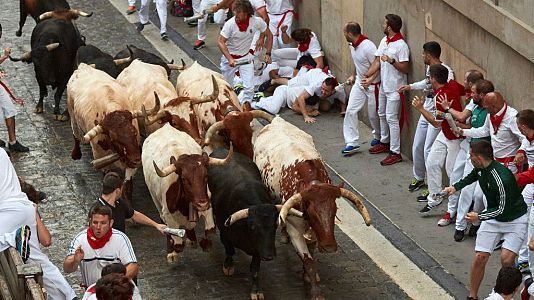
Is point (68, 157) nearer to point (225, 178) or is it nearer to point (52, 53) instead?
point (52, 53)

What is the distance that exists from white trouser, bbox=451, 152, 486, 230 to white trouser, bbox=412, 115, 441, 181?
92 centimetres

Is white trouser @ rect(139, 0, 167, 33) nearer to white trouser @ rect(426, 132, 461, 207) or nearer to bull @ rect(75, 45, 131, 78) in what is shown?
bull @ rect(75, 45, 131, 78)

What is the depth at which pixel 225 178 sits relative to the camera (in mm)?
14023

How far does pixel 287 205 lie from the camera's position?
41.8 feet

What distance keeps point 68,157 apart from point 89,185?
122cm

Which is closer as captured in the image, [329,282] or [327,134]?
[329,282]

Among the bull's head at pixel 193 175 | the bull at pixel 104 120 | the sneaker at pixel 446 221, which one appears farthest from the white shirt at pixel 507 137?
the bull at pixel 104 120

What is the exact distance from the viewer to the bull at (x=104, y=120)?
15312mm

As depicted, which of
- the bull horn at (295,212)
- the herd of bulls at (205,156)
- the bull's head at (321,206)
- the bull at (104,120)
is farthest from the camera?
the bull at (104,120)

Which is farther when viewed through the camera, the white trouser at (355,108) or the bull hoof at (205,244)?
the white trouser at (355,108)

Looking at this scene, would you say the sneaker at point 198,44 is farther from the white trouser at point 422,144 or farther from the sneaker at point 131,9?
the white trouser at point 422,144

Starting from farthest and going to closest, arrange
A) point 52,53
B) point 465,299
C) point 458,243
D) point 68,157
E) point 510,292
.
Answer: point 52,53 → point 68,157 → point 458,243 → point 465,299 → point 510,292

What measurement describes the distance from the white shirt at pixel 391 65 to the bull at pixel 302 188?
7.35 ft

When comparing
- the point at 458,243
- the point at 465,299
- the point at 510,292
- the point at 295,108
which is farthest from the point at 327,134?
the point at 510,292
